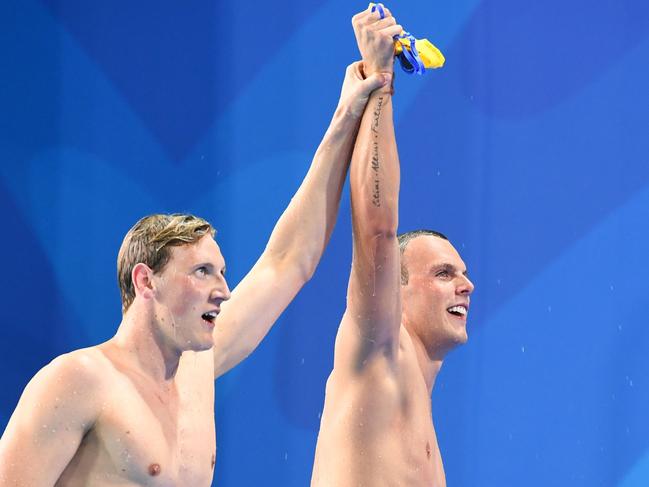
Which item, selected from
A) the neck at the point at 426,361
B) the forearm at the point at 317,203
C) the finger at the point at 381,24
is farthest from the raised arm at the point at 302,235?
the neck at the point at 426,361

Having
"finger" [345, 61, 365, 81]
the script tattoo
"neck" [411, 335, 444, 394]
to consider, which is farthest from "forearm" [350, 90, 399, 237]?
"neck" [411, 335, 444, 394]

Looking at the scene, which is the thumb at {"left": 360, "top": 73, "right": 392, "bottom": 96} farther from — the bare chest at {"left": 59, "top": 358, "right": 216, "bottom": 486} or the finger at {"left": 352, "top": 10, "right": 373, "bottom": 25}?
the bare chest at {"left": 59, "top": 358, "right": 216, "bottom": 486}

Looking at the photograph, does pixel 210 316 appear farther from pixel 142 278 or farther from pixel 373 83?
pixel 373 83

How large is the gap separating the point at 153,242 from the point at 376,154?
0.52m

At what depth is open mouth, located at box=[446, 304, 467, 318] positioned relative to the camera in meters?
2.94

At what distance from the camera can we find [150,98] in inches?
149

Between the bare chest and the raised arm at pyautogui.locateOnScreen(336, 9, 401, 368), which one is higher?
the raised arm at pyautogui.locateOnScreen(336, 9, 401, 368)

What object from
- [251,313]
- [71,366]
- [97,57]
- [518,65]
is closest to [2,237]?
[97,57]

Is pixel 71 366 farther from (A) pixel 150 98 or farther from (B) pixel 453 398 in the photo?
(B) pixel 453 398

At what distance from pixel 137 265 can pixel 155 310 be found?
3.7 inches

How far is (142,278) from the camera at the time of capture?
2.30 meters

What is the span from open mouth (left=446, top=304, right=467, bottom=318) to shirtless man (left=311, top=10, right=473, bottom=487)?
0.77 feet

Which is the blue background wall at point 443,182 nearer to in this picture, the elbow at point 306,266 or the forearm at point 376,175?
the elbow at point 306,266

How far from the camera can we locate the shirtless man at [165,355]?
206 cm
